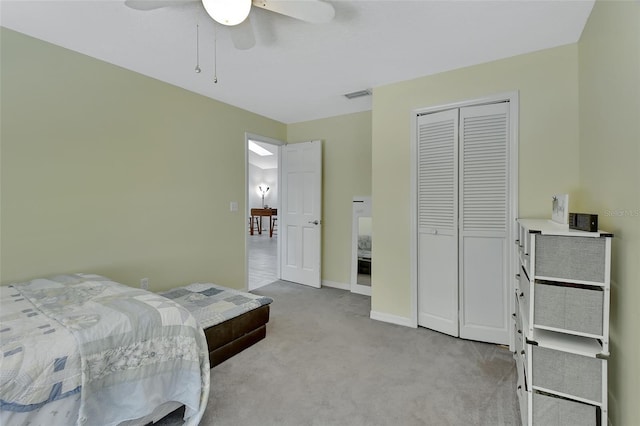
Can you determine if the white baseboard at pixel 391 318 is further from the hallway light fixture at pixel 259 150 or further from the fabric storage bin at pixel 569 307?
the hallway light fixture at pixel 259 150

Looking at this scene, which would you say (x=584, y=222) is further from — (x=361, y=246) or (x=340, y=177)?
(x=340, y=177)

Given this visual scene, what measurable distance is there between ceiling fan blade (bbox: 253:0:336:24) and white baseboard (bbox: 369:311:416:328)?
260cm

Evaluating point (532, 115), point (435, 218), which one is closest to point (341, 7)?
point (532, 115)

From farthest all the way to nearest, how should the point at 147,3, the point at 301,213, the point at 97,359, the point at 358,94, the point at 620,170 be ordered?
the point at 301,213, the point at 358,94, the point at 147,3, the point at 620,170, the point at 97,359

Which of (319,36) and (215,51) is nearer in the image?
(319,36)

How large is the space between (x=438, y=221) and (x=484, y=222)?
0.37m

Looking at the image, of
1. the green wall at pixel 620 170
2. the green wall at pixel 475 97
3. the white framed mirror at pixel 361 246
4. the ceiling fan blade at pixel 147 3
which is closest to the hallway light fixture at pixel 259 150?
the white framed mirror at pixel 361 246

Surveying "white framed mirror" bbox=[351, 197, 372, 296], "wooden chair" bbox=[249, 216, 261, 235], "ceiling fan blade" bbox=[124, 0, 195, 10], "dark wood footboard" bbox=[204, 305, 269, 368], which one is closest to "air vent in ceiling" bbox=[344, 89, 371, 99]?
"white framed mirror" bbox=[351, 197, 372, 296]

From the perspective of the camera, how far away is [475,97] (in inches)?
99.3

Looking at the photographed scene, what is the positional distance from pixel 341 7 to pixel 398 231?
1952 millimetres

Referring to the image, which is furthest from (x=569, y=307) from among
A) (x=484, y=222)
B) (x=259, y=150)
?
(x=259, y=150)

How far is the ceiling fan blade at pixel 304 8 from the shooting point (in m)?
1.50

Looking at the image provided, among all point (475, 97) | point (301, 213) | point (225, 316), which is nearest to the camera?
point (225, 316)

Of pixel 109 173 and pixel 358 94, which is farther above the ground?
pixel 358 94
